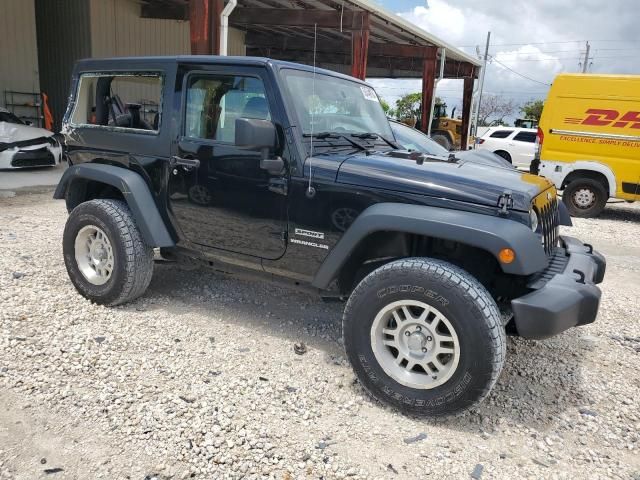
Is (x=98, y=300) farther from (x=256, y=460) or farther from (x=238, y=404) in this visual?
(x=256, y=460)

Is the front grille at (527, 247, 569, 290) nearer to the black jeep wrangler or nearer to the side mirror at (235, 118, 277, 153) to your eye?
the black jeep wrangler

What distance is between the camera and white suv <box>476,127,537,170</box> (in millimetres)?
15133

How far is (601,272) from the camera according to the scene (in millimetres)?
3420

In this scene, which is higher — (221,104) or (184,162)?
(221,104)

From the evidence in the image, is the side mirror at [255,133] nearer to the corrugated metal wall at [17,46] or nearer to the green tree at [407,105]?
the corrugated metal wall at [17,46]

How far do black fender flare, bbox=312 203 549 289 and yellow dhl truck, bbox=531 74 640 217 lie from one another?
813 cm

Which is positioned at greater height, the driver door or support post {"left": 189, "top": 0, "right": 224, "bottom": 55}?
support post {"left": 189, "top": 0, "right": 224, "bottom": 55}

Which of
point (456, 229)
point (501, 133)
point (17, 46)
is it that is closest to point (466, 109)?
point (501, 133)

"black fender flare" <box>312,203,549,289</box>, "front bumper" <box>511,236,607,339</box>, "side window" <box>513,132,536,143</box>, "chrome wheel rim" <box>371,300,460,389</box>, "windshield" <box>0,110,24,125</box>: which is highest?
"side window" <box>513,132,536,143</box>

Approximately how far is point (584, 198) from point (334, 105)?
26.3 ft

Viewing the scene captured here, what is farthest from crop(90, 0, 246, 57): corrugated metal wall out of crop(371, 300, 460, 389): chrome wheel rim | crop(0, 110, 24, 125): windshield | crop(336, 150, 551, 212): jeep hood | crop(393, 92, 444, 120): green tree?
crop(393, 92, 444, 120): green tree

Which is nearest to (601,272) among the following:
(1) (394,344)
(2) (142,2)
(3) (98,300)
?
(1) (394,344)

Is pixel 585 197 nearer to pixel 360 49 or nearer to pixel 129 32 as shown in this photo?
pixel 360 49

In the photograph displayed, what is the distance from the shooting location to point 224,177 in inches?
133
